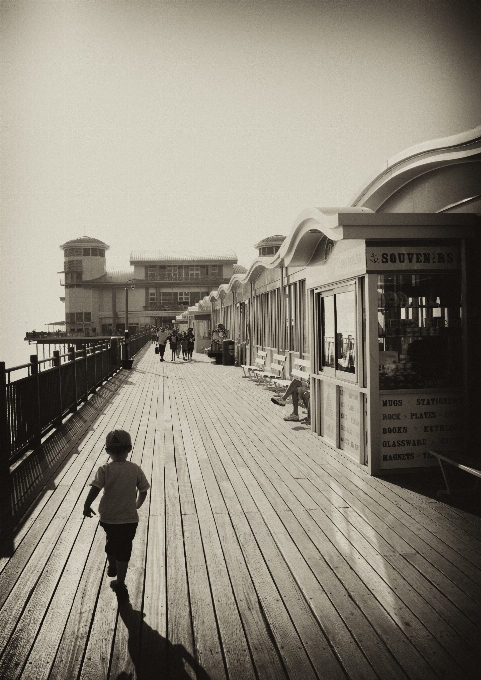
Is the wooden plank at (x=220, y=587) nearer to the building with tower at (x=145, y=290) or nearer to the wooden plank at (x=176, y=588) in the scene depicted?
the wooden plank at (x=176, y=588)

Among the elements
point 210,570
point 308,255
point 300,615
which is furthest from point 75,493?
point 308,255

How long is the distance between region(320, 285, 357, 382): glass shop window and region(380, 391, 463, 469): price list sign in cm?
82

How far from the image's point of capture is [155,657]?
3.12 m

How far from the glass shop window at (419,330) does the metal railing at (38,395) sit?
4.22 meters

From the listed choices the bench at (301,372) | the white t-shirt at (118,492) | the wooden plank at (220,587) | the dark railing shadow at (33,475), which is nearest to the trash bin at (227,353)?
the bench at (301,372)

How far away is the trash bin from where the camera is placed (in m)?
25.5

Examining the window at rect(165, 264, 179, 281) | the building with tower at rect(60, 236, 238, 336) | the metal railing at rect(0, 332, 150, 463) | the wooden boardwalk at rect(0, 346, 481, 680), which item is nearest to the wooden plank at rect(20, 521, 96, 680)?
the wooden boardwalk at rect(0, 346, 481, 680)

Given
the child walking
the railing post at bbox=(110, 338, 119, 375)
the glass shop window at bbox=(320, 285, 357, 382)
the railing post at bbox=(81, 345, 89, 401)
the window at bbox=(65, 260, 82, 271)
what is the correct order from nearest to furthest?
the child walking → the glass shop window at bbox=(320, 285, 357, 382) → the railing post at bbox=(81, 345, 89, 401) → the railing post at bbox=(110, 338, 119, 375) → the window at bbox=(65, 260, 82, 271)

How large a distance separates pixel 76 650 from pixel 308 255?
7.43 meters

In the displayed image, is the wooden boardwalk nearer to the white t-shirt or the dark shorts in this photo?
the dark shorts

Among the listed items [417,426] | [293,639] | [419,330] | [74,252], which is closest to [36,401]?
[417,426]

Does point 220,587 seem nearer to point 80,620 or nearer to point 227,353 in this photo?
point 80,620

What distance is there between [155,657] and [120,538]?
830 mm

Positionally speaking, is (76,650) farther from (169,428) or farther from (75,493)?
(169,428)
